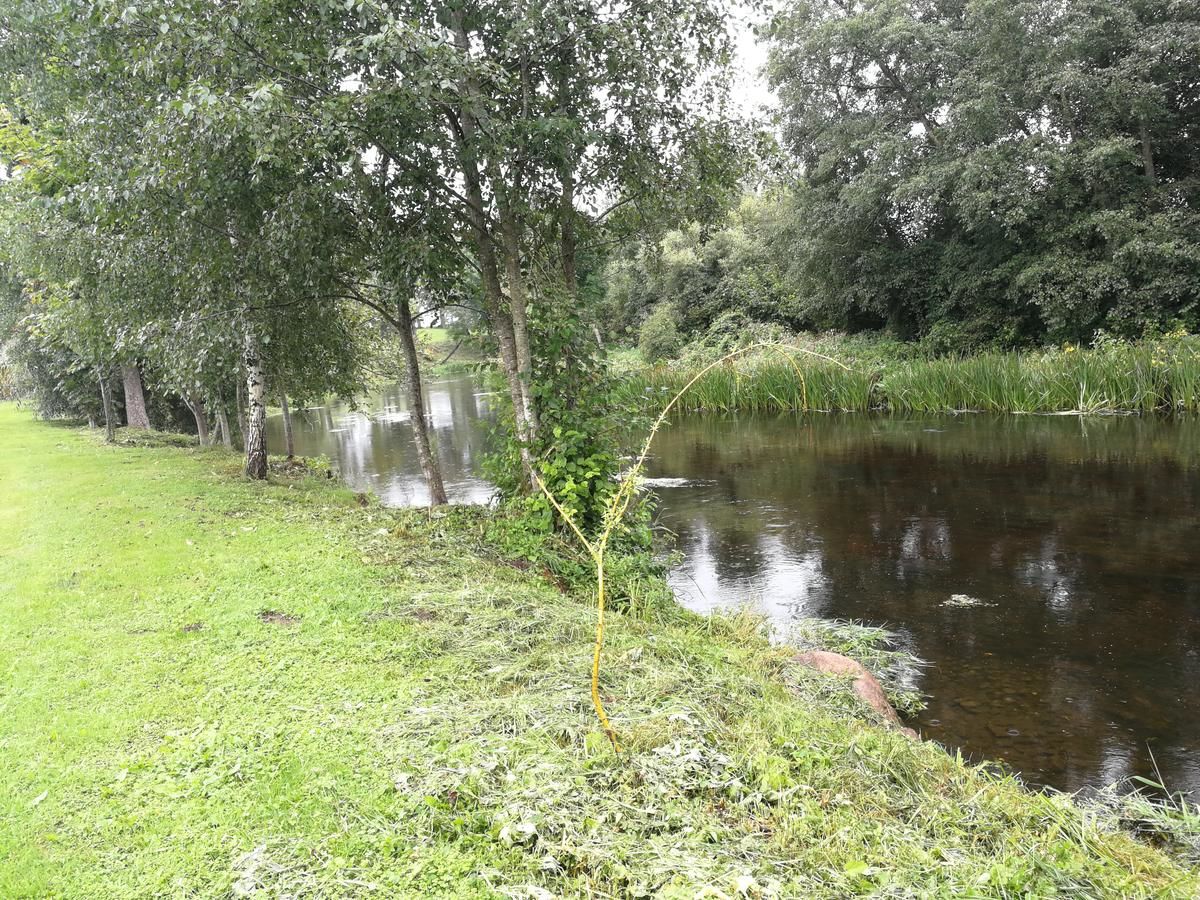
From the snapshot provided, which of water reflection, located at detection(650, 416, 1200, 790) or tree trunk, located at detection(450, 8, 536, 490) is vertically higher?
tree trunk, located at detection(450, 8, 536, 490)

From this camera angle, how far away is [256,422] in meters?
11.9

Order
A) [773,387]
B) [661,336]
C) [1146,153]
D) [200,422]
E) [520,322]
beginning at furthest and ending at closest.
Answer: [661,336]
[773,387]
[1146,153]
[200,422]
[520,322]

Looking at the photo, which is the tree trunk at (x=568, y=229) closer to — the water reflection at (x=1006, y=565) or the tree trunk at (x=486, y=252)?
the tree trunk at (x=486, y=252)

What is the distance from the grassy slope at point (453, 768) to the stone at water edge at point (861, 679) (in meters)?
0.29

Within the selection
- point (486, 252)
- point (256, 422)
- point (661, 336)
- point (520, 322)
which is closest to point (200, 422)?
point (256, 422)

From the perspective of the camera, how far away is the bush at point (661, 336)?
1415 inches

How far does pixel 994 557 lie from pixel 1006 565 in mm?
325

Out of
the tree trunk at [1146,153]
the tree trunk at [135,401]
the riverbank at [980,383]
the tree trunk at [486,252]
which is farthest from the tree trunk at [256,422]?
the tree trunk at [1146,153]

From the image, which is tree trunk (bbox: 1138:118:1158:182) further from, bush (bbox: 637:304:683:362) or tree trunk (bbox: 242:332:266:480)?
tree trunk (bbox: 242:332:266:480)

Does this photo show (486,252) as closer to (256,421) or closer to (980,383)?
(256,421)

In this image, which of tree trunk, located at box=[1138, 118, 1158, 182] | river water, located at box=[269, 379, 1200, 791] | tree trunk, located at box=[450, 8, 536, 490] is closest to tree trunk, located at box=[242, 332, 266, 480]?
river water, located at box=[269, 379, 1200, 791]

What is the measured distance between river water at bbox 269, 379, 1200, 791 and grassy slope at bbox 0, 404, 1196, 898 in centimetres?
155

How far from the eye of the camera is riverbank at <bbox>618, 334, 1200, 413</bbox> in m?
16.7

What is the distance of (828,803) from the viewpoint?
3.25m
